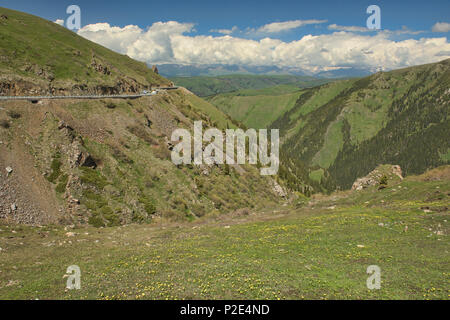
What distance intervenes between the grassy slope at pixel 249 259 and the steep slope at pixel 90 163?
724cm

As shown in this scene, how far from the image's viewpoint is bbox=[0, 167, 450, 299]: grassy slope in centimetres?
1495

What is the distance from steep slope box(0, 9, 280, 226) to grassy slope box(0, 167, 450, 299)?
23.7ft

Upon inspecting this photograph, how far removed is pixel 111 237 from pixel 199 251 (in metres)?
12.9

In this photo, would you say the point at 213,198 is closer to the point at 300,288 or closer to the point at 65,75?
the point at 300,288

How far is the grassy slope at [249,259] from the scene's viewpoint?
49.1 feet

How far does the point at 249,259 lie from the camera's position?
65.9ft

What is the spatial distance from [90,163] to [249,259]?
3752 cm

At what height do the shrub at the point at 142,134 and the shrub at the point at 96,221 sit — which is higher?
the shrub at the point at 142,134

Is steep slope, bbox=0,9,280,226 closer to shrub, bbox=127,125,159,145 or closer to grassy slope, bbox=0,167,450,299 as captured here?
shrub, bbox=127,125,159,145

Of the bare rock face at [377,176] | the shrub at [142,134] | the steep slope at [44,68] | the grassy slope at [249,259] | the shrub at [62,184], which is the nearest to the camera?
the grassy slope at [249,259]

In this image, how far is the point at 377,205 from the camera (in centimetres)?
3672

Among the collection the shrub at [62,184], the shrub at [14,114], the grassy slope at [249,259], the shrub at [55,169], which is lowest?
the grassy slope at [249,259]

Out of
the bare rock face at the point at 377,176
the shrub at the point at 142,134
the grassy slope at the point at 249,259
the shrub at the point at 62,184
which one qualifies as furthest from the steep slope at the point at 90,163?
the bare rock face at the point at 377,176

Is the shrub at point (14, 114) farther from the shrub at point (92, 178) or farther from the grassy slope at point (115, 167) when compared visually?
the shrub at point (92, 178)
